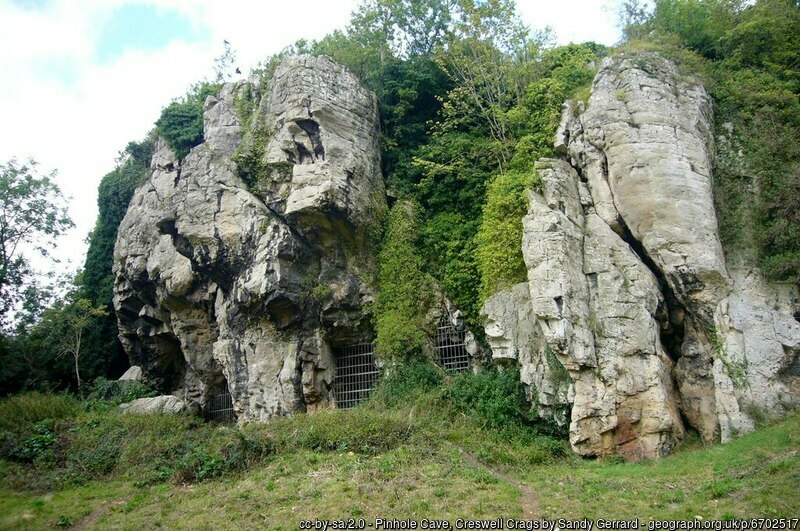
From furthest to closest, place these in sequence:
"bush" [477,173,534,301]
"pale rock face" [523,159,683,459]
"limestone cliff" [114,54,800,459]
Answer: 1. "bush" [477,173,534,301]
2. "limestone cliff" [114,54,800,459]
3. "pale rock face" [523,159,683,459]

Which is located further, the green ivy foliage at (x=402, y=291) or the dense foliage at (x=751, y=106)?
the green ivy foliage at (x=402, y=291)

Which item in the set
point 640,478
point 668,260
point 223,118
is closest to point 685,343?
point 668,260

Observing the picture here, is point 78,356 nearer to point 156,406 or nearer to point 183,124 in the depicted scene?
point 156,406

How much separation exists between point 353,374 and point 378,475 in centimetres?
704

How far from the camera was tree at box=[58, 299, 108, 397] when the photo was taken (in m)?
22.0

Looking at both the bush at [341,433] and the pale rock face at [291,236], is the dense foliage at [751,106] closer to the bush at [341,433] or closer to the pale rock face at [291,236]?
the pale rock face at [291,236]

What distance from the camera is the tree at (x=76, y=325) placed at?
2198 cm

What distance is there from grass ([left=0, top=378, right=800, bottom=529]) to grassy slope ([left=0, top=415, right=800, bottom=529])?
3 centimetres

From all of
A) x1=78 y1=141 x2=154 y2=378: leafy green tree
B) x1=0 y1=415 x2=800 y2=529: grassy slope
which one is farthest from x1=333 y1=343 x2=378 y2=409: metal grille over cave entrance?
x1=78 y1=141 x2=154 y2=378: leafy green tree

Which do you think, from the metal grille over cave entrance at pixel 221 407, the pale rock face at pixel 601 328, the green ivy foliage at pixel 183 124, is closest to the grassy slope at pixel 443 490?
the pale rock face at pixel 601 328

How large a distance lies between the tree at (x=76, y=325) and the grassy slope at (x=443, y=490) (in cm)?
1006

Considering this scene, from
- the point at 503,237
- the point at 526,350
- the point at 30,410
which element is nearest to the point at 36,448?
the point at 30,410

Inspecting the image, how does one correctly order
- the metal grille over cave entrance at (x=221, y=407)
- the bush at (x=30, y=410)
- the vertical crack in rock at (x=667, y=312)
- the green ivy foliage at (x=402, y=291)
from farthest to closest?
the metal grille over cave entrance at (x=221, y=407) → the green ivy foliage at (x=402, y=291) → the bush at (x=30, y=410) → the vertical crack in rock at (x=667, y=312)

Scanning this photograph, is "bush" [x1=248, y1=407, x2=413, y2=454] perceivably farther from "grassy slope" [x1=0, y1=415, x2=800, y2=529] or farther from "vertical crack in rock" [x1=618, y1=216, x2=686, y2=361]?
"vertical crack in rock" [x1=618, y1=216, x2=686, y2=361]
